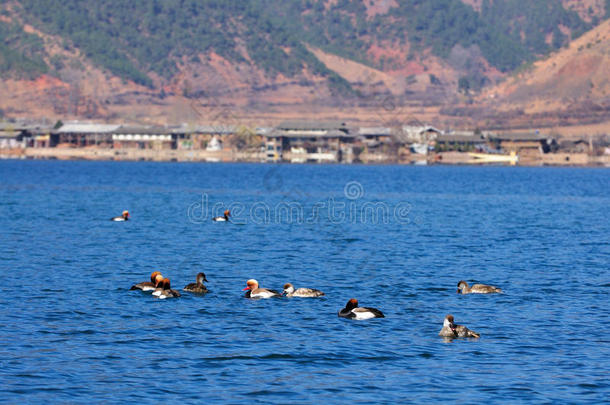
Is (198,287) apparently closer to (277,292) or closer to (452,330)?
(277,292)

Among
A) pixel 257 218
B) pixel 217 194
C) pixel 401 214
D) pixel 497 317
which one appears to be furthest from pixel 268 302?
pixel 217 194

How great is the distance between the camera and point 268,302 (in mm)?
31109

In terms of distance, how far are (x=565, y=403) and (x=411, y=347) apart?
17.3ft

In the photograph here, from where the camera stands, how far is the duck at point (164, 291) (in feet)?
103

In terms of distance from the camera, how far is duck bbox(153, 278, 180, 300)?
103 feet

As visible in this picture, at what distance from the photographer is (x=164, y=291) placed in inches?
1241

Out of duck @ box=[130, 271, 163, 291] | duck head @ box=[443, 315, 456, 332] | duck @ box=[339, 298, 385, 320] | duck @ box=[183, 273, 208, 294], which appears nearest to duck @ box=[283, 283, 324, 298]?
duck @ box=[183, 273, 208, 294]

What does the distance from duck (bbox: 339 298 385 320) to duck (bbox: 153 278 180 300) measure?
6.26m

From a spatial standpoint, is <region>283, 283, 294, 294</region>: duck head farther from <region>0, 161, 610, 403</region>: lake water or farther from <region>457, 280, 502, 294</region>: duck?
<region>457, 280, 502, 294</region>: duck

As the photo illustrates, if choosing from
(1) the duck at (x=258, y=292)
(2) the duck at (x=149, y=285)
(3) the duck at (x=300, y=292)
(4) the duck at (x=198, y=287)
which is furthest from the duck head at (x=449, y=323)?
(2) the duck at (x=149, y=285)

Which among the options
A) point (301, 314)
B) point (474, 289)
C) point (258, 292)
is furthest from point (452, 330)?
point (258, 292)

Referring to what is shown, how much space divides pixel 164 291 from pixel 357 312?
6.99 m

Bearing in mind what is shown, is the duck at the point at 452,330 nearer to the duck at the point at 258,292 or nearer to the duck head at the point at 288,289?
the duck head at the point at 288,289

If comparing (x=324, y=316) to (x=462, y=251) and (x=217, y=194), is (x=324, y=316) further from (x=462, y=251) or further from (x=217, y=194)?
(x=217, y=194)
